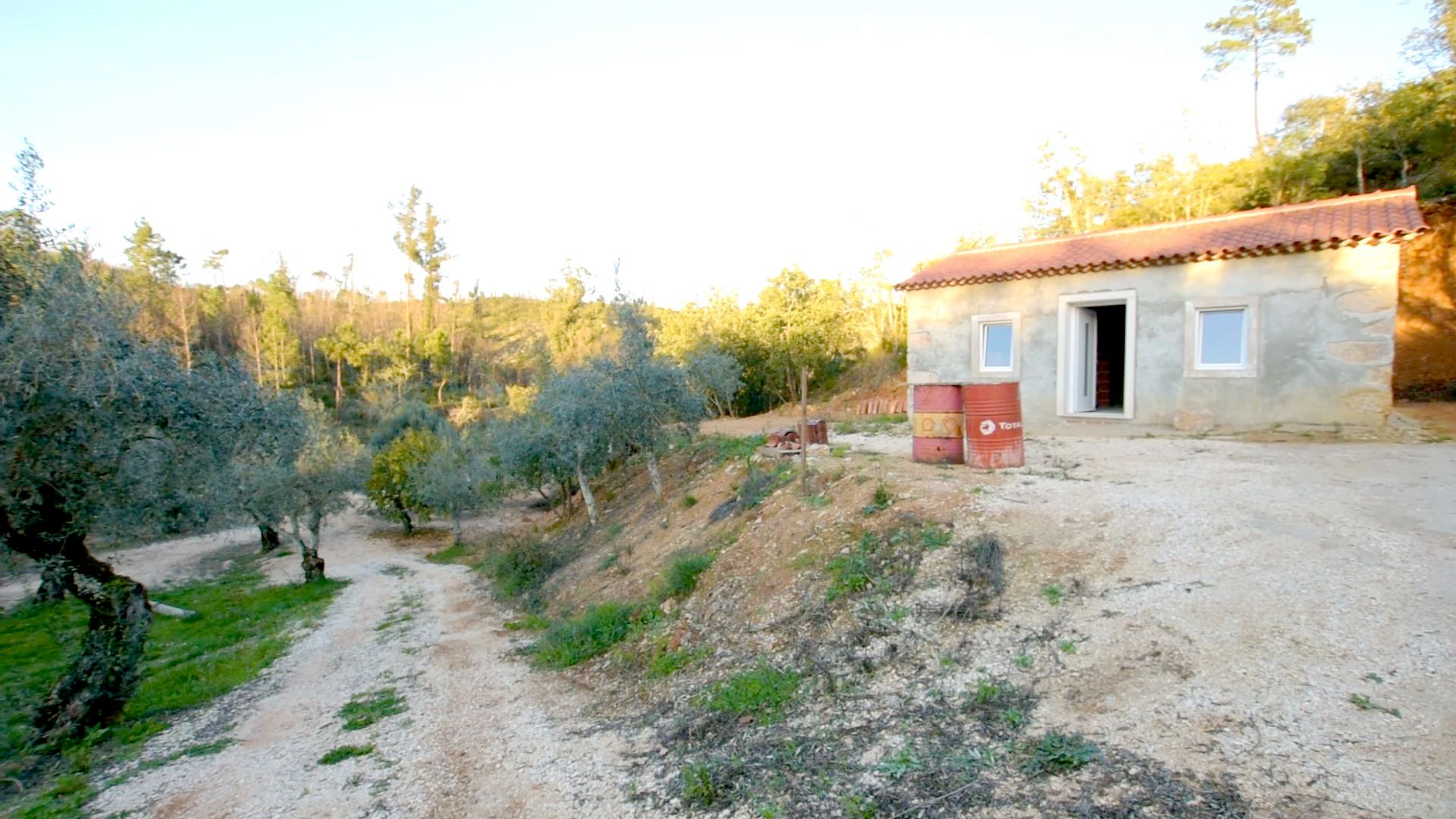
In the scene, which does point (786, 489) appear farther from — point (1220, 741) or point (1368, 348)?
point (1368, 348)

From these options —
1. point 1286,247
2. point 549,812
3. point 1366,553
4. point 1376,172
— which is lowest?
point 549,812

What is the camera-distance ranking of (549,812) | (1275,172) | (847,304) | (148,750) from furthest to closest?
(847,304), (1275,172), (148,750), (549,812)

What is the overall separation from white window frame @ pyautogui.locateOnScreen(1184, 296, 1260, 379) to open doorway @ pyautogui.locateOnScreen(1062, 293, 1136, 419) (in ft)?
2.84

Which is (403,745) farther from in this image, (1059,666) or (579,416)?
(579,416)

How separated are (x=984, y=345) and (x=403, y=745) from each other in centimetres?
1238

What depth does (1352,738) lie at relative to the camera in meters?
3.88

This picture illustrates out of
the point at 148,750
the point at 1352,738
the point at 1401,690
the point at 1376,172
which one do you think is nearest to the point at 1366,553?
the point at 1401,690

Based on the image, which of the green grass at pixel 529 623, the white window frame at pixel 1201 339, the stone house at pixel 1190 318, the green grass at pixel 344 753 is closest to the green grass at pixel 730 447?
the stone house at pixel 1190 318

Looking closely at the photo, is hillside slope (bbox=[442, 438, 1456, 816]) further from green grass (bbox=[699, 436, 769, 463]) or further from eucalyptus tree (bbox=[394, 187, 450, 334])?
eucalyptus tree (bbox=[394, 187, 450, 334])

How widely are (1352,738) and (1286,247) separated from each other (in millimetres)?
10281

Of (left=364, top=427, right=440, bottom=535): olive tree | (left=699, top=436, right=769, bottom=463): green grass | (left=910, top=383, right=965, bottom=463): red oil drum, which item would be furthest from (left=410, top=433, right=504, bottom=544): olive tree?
(left=910, top=383, right=965, bottom=463): red oil drum

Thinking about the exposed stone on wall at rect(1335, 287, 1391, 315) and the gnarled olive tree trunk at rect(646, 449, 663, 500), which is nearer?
the exposed stone on wall at rect(1335, 287, 1391, 315)

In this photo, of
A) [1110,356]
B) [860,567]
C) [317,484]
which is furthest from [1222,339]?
[317,484]

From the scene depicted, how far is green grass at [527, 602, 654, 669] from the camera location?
8781 mm
